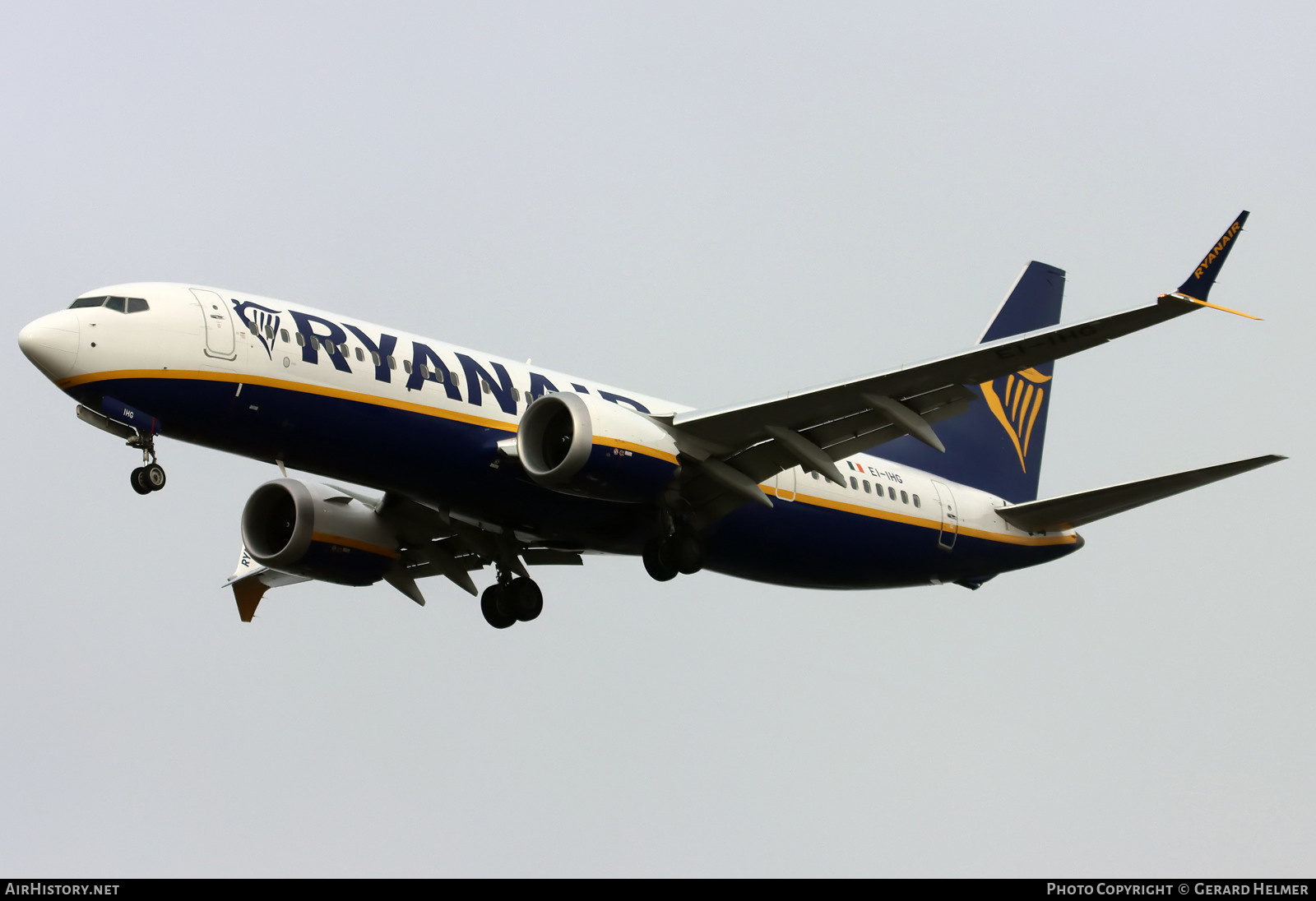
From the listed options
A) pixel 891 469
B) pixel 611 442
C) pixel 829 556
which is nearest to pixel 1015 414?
pixel 891 469

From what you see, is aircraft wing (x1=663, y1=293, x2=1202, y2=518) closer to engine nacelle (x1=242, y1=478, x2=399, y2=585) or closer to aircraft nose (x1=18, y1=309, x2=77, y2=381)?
engine nacelle (x1=242, y1=478, x2=399, y2=585)

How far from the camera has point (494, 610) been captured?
30.6 metres

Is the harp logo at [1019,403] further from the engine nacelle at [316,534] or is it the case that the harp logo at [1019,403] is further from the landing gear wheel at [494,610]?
the engine nacelle at [316,534]

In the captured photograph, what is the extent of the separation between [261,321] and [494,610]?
8.75 metres

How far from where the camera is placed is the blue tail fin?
3319 centimetres

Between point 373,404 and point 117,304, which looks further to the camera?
point 373,404

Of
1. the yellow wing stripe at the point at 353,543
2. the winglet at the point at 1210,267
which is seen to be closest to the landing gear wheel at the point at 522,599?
the yellow wing stripe at the point at 353,543

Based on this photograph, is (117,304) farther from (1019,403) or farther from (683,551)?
(1019,403)

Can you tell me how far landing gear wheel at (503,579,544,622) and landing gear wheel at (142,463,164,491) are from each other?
858 centimetres

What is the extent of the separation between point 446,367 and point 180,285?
447cm

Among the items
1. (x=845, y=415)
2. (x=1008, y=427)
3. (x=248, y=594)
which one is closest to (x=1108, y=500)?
(x=1008, y=427)

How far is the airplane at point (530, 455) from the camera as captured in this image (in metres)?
23.6

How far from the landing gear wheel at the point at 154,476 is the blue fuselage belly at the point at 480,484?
25.1 inches

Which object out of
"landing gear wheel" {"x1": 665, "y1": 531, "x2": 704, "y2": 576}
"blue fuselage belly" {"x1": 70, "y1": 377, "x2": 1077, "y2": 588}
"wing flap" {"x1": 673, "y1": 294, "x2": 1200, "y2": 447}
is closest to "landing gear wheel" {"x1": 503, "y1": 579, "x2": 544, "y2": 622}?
"blue fuselage belly" {"x1": 70, "y1": 377, "x2": 1077, "y2": 588}
